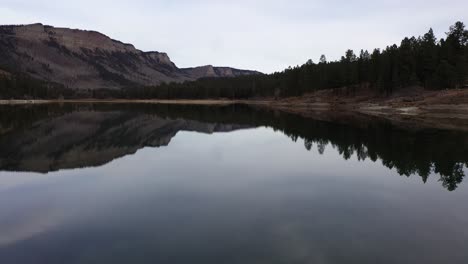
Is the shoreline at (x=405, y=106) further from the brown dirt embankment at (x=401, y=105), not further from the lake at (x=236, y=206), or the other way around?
the lake at (x=236, y=206)

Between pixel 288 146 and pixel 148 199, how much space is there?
27339 millimetres

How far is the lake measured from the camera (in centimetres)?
1346

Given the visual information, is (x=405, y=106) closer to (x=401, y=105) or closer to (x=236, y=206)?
(x=401, y=105)

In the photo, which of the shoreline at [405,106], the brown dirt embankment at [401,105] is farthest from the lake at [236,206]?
the shoreline at [405,106]

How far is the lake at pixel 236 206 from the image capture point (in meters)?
13.5

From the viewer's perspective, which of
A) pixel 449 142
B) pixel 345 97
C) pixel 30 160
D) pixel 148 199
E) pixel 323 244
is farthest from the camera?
pixel 345 97

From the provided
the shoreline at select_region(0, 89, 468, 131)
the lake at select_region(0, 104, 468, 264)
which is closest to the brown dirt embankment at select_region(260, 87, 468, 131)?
the shoreline at select_region(0, 89, 468, 131)

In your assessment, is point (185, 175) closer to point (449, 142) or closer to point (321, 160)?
point (321, 160)

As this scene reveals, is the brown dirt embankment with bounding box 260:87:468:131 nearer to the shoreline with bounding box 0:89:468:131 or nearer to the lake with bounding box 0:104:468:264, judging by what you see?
the shoreline with bounding box 0:89:468:131

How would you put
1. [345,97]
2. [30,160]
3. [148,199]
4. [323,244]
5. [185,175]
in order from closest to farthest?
[323,244] < [148,199] < [185,175] < [30,160] < [345,97]

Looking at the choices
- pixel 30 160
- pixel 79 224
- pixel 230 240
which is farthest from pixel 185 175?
pixel 30 160

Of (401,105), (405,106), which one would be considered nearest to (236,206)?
(405,106)

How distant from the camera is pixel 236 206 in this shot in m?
19.2

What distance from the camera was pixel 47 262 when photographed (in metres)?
12.5
